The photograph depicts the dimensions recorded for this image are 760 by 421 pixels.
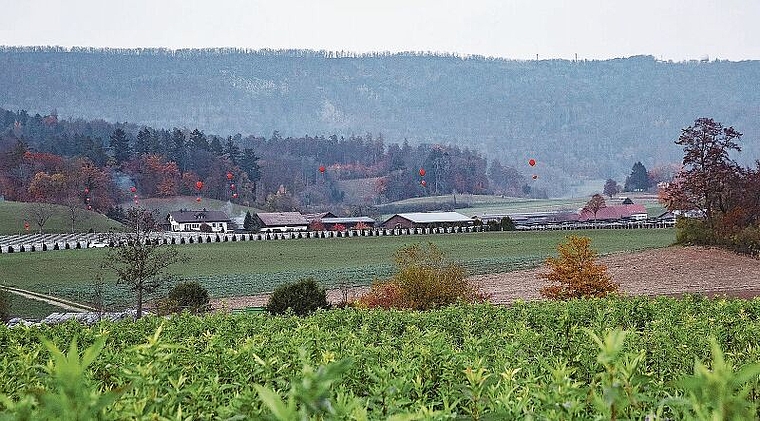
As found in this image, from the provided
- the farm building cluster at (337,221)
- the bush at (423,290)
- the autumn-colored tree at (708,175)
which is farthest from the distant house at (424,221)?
the bush at (423,290)

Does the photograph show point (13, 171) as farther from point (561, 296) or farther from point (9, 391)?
point (9, 391)

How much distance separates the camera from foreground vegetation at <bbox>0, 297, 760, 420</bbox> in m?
2.80

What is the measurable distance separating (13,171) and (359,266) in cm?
10563

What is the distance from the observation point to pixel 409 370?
18.9 feet

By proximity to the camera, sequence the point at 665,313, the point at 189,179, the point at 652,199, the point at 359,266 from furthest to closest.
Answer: the point at 652,199 < the point at 189,179 < the point at 359,266 < the point at 665,313

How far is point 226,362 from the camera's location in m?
6.52

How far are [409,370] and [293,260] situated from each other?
225 feet

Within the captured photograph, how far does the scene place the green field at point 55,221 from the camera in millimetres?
111062

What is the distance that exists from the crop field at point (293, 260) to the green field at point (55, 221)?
2973 centimetres

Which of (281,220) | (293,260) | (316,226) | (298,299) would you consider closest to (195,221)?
(281,220)

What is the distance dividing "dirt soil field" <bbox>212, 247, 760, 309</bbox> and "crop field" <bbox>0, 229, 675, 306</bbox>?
18.8ft

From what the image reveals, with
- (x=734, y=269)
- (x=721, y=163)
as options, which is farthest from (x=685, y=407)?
(x=721, y=163)

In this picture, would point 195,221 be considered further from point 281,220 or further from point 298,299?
point 298,299

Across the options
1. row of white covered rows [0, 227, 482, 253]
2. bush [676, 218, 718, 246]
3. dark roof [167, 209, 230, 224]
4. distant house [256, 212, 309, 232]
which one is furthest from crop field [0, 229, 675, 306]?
dark roof [167, 209, 230, 224]
